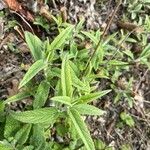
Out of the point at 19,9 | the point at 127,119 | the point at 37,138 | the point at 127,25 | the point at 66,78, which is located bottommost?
the point at 127,119

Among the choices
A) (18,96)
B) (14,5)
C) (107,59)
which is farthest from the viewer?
(107,59)

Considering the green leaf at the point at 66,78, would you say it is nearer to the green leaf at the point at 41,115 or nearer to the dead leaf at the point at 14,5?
the green leaf at the point at 41,115

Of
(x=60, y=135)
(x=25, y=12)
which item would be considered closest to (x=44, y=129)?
(x=60, y=135)

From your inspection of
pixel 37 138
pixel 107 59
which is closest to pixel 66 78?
pixel 37 138

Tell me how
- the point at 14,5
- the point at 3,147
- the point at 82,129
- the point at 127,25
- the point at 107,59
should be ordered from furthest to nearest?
the point at 127,25, the point at 107,59, the point at 14,5, the point at 3,147, the point at 82,129

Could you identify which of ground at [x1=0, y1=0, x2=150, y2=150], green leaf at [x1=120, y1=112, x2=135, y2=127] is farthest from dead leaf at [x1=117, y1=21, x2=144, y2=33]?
green leaf at [x1=120, y1=112, x2=135, y2=127]

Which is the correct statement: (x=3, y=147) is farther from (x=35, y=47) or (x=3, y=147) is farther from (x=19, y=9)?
(x=19, y=9)
